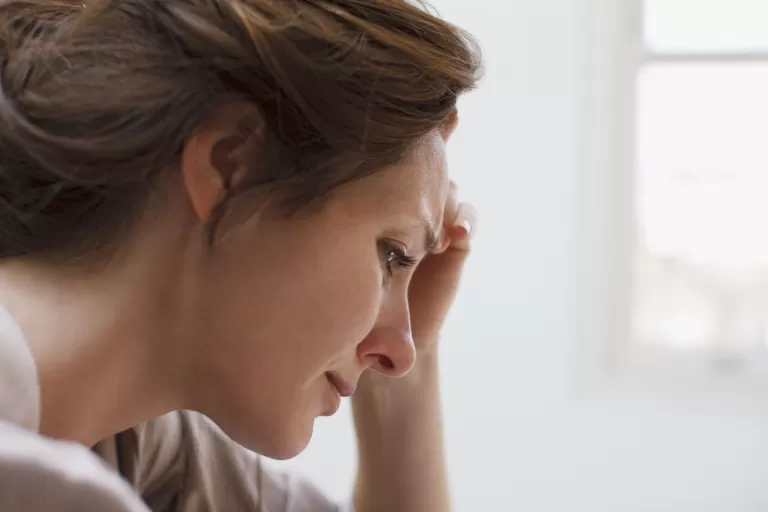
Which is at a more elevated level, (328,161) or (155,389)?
(328,161)

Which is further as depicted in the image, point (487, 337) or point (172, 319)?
point (487, 337)

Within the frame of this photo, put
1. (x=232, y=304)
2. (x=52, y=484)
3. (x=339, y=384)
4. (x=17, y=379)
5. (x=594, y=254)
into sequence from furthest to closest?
1. (x=594, y=254)
2. (x=339, y=384)
3. (x=232, y=304)
4. (x=17, y=379)
5. (x=52, y=484)

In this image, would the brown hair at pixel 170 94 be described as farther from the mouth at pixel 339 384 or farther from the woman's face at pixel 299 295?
the mouth at pixel 339 384

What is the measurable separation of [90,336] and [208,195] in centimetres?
12

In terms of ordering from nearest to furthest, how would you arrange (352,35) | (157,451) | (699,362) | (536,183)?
(352,35) < (157,451) < (536,183) < (699,362)

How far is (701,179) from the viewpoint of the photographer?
1.56 meters

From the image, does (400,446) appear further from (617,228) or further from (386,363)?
(617,228)

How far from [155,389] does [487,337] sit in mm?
922

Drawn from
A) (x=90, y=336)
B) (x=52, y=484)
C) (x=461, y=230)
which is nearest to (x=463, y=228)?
(x=461, y=230)

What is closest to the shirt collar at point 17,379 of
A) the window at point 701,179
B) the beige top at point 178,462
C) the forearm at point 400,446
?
the beige top at point 178,462

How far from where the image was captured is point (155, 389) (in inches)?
24.7

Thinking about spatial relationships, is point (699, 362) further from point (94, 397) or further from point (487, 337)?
point (94, 397)

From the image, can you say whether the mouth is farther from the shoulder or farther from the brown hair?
the shoulder

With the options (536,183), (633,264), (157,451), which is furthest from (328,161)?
(633,264)
